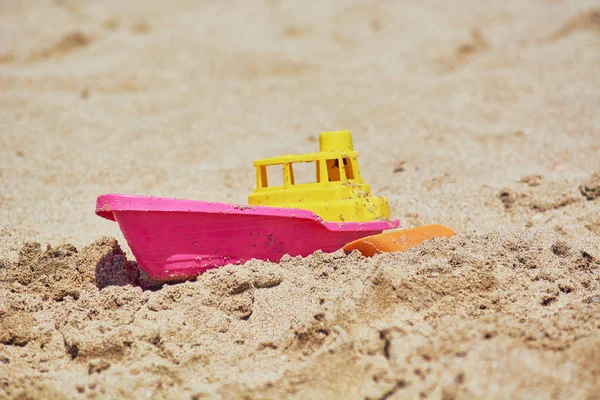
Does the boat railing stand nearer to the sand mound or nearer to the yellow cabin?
the yellow cabin

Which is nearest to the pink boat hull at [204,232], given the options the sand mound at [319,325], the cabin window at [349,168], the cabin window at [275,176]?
the sand mound at [319,325]

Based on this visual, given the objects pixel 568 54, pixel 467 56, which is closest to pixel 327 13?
pixel 467 56

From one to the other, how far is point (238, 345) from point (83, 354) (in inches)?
27.4

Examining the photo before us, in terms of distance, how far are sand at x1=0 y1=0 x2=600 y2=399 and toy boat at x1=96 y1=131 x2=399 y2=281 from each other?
0.49 feet

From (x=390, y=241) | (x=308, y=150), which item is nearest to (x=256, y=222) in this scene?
(x=390, y=241)

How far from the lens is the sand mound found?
2617mm

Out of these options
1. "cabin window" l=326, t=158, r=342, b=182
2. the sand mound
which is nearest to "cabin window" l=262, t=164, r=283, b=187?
"cabin window" l=326, t=158, r=342, b=182

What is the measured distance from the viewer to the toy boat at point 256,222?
12.1 ft

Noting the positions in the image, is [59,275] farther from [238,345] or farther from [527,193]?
[527,193]

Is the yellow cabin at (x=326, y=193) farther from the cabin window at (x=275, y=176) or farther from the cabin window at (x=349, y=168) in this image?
the cabin window at (x=275, y=176)

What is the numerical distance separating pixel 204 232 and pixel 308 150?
3443 mm

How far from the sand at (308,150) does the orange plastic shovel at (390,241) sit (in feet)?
0.60

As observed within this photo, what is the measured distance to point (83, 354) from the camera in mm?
3117

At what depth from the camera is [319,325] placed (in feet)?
10.1
